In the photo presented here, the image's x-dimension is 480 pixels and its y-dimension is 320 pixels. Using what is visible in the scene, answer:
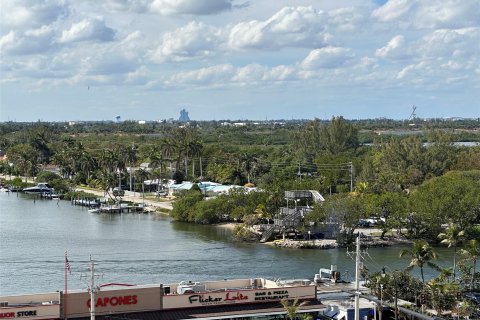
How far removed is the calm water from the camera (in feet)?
199

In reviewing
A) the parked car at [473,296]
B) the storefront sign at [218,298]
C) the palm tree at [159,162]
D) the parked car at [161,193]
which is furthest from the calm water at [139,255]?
the palm tree at [159,162]

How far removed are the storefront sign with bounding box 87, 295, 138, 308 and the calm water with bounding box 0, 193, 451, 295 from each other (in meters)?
17.8

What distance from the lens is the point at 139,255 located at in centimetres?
7056

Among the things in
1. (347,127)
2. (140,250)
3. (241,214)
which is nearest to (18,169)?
(347,127)

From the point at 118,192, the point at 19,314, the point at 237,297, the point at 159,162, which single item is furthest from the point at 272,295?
the point at 159,162

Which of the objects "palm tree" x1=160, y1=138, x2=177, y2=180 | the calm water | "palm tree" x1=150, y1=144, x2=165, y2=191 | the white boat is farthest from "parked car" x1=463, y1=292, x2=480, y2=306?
the white boat

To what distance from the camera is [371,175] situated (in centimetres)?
11550

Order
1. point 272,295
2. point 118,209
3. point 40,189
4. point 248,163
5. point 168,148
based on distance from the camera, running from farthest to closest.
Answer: point 168,148 < point 40,189 < point 248,163 < point 118,209 < point 272,295

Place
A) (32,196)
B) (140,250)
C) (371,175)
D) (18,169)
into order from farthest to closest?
(18,169) < (32,196) < (371,175) < (140,250)

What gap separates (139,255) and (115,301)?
32.0 metres

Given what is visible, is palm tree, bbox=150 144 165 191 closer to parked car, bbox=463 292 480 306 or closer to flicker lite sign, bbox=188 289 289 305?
parked car, bbox=463 292 480 306

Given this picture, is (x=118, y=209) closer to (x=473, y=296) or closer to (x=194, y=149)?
(x=194, y=149)

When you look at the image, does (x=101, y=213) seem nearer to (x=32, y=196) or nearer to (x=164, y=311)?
(x=32, y=196)

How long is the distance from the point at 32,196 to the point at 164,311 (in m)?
91.8
